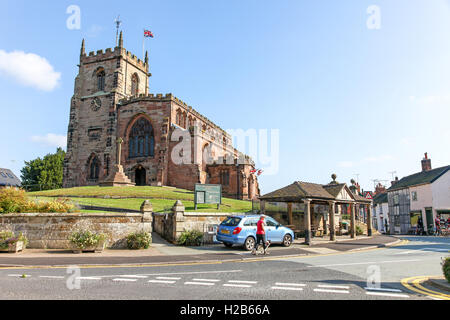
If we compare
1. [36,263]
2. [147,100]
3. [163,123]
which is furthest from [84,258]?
[147,100]

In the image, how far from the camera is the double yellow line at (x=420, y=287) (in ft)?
20.8

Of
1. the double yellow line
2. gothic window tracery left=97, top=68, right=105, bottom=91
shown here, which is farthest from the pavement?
gothic window tracery left=97, top=68, right=105, bottom=91

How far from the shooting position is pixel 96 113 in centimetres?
4481

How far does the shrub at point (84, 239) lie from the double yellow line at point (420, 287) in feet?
36.9

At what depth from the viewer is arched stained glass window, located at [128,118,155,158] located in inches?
1613

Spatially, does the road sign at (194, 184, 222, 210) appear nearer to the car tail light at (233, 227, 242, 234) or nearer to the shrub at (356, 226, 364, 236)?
the car tail light at (233, 227, 242, 234)

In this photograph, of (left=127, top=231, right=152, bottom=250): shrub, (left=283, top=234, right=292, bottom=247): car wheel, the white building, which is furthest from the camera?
the white building

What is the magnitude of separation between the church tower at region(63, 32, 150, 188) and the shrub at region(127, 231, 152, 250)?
1164 inches

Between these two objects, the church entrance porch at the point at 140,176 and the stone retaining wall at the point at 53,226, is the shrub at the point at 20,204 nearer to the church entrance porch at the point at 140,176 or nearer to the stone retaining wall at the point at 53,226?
the stone retaining wall at the point at 53,226

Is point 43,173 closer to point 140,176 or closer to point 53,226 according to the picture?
point 140,176

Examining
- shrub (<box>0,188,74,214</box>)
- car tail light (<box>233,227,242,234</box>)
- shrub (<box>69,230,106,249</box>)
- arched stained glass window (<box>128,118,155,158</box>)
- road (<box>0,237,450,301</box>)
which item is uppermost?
arched stained glass window (<box>128,118,155,158</box>)

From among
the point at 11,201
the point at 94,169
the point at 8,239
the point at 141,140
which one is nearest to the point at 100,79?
the point at 141,140

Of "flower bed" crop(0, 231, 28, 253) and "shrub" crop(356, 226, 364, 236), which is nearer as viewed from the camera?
"flower bed" crop(0, 231, 28, 253)
